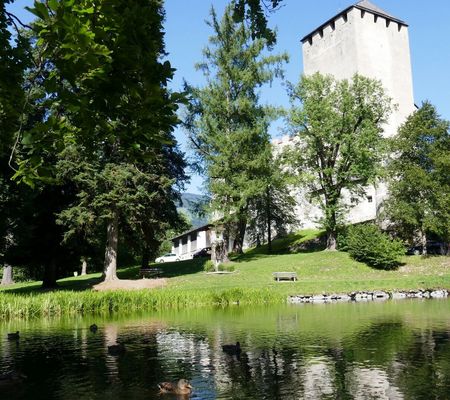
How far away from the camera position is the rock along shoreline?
99.0 feet

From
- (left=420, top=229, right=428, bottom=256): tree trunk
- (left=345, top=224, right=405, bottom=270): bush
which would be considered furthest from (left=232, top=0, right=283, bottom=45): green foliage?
(left=420, top=229, right=428, bottom=256): tree trunk

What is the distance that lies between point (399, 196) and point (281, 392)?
39.6 m

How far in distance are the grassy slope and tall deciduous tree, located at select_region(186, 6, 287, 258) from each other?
200 inches

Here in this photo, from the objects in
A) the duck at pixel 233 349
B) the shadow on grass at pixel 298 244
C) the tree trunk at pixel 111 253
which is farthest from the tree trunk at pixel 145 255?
the duck at pixel 233 349

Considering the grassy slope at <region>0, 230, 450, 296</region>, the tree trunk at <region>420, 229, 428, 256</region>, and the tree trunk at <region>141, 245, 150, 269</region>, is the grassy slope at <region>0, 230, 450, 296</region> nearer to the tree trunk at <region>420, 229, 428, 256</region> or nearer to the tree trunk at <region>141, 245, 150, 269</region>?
the tree trunk at <region>141, 245, 150, 269</region>

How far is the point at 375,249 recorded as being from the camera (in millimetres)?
40656

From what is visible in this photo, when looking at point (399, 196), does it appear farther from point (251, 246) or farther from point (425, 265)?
point (251, 246)

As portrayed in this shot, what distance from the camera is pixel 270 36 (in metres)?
8.22

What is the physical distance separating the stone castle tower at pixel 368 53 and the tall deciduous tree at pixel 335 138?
1100 cm

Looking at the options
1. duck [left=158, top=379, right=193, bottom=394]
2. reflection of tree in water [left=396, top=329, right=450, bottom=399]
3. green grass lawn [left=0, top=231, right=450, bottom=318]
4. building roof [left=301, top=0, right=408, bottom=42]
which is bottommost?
reflection of tree in water [left=396, top=329, right=450, bottom=399]

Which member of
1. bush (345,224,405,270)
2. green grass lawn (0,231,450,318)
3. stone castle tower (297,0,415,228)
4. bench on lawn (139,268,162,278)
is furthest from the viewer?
stone castle tower (297,0,415,228)

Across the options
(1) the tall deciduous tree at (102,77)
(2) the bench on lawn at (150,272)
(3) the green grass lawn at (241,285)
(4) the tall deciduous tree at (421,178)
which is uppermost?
(4) the tall deciduous tree at (421,178)

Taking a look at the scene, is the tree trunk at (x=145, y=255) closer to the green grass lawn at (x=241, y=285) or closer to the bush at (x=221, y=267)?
the green grass lawn at (x=241, y=285)

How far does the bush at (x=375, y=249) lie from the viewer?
40222 mm
